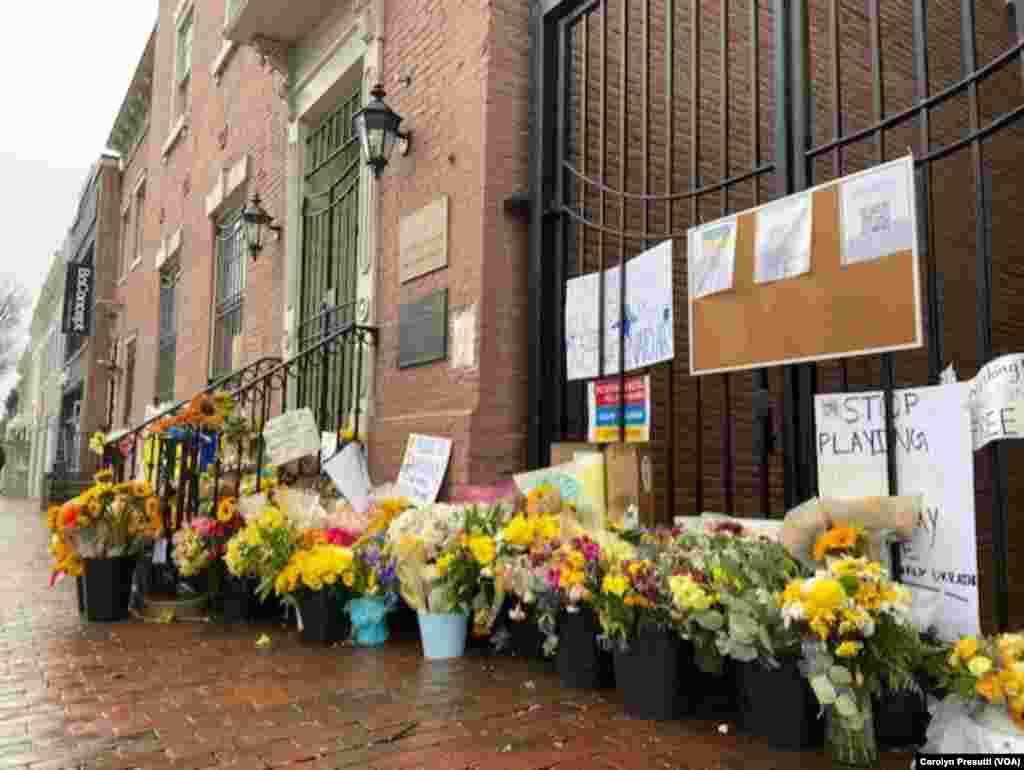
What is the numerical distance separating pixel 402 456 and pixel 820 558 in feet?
10.8

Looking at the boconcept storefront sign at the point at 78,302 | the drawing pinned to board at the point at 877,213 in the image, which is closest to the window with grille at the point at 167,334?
the boconcept storefront sign at the point at 78,302

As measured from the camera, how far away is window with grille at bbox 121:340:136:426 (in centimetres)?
1638

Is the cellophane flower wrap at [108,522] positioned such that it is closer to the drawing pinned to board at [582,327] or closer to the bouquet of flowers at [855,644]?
the drawing pinned to board at [582,327]

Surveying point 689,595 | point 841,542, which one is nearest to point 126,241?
point 689,595

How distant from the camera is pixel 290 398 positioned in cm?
786

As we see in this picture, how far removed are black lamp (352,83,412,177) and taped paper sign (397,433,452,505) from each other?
2046 millimetres

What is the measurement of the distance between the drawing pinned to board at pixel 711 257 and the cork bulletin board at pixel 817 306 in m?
0.03

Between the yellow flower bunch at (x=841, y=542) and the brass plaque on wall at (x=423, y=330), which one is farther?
the brass plaque on wall at (x=423, y=330)

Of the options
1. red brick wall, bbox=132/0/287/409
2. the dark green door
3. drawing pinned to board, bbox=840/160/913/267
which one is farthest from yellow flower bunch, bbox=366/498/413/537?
red brick wall, bbox=132/0/287/409

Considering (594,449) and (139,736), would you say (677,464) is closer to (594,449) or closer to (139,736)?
(594,449)

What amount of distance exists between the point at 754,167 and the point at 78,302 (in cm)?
2064

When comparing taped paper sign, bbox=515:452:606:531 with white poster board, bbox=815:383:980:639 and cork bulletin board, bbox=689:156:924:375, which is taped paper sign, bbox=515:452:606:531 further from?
white poster board, bbox=815:383:980:639

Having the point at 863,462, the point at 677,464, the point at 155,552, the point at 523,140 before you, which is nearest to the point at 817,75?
the point at 523,140

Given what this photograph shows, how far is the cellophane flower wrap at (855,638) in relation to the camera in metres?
2.43
